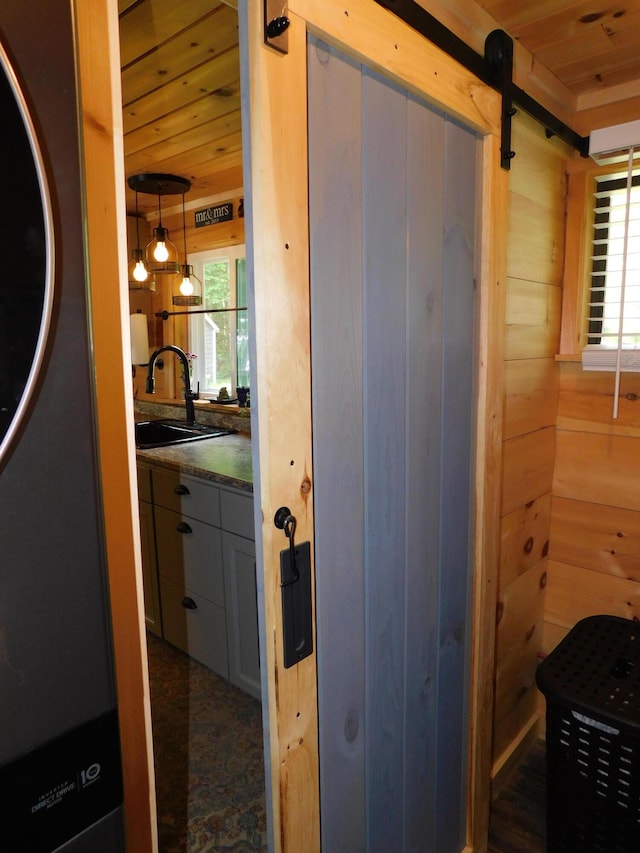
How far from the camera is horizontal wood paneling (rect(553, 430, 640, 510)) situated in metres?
1.95

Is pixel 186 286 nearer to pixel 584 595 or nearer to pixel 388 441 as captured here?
pixel 388 441

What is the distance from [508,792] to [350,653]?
1328 millimetres

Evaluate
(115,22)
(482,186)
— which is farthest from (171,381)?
(115,22)

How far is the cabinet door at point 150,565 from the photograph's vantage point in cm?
279

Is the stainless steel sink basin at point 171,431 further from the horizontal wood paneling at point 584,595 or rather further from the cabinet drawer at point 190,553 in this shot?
the horizontal wood paneling at point 584,595

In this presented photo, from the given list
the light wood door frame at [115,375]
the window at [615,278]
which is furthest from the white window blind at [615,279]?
the light wood door frame at [115,375]

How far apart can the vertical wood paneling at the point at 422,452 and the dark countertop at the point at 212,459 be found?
949 millimetres

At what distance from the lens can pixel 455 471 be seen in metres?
1.46

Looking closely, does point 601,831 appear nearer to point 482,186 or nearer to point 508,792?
point 508,792

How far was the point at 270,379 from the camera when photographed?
0.95 meters

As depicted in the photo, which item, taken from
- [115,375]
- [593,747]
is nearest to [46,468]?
[115,375]

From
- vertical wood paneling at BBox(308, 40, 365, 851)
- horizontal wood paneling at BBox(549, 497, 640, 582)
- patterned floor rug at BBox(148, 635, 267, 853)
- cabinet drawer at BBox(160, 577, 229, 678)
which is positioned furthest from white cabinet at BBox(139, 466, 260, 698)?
horizontal wood paneling at BBox(549, 497, 640, 582)

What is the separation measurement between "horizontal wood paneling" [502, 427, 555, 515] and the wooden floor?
1.04m

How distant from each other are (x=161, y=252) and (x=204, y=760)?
2620mm
